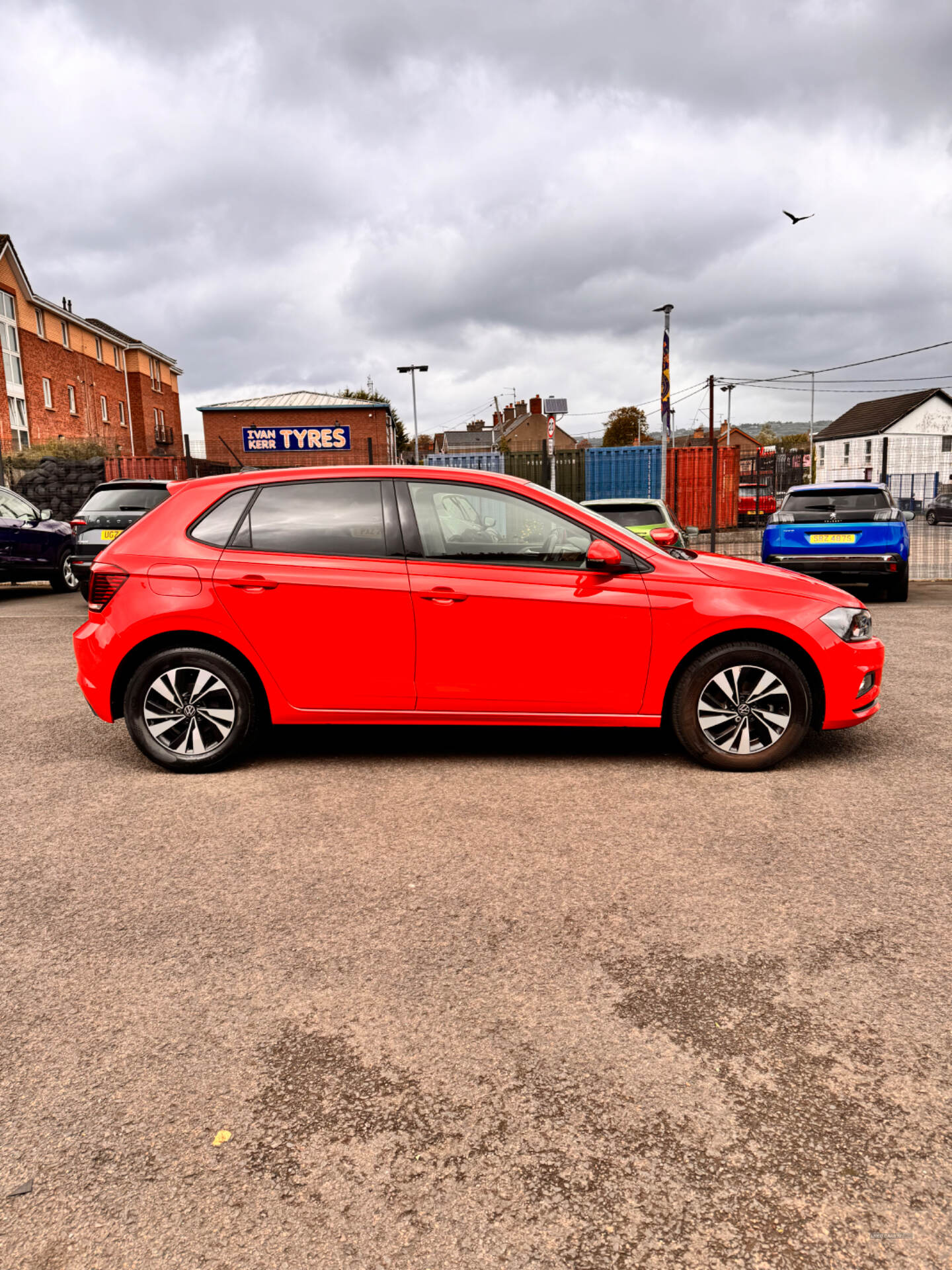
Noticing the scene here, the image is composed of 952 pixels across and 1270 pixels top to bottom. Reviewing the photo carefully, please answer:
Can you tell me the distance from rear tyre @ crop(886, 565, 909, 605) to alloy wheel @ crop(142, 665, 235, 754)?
403 inches

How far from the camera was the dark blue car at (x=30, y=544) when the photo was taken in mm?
14234

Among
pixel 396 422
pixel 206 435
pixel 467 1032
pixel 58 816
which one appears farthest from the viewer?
pixel 396 422

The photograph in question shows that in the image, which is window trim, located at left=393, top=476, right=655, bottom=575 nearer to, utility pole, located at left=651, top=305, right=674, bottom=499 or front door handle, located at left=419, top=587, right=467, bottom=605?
front door handle, located at left=419, top=587, right=467, bottom=605

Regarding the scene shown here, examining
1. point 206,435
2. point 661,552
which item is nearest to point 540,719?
point 661,552

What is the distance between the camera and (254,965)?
300 centimetres

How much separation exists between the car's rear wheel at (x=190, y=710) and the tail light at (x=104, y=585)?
43 centimetres

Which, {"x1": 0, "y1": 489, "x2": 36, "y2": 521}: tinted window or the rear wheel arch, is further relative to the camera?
{"x1": 0, "y1": 489, "x2": 36, "y2": 521}: tinted window

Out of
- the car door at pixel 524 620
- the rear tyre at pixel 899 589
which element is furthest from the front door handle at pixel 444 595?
the rear tyre at pixel 899 589

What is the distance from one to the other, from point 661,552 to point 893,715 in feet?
7.71

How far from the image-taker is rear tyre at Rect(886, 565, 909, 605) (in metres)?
12.5

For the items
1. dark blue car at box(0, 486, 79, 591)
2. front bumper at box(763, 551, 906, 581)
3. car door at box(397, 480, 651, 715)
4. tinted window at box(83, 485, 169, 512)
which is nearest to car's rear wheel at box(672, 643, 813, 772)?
car door at box(397, 480, 651, 715)

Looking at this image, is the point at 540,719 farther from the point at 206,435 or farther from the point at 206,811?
the point at 206,435

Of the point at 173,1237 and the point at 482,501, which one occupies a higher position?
the point at 482,501

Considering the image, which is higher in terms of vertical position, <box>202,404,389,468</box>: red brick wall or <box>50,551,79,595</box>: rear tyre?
<box>202,404,389,468</box>: red brick wall
